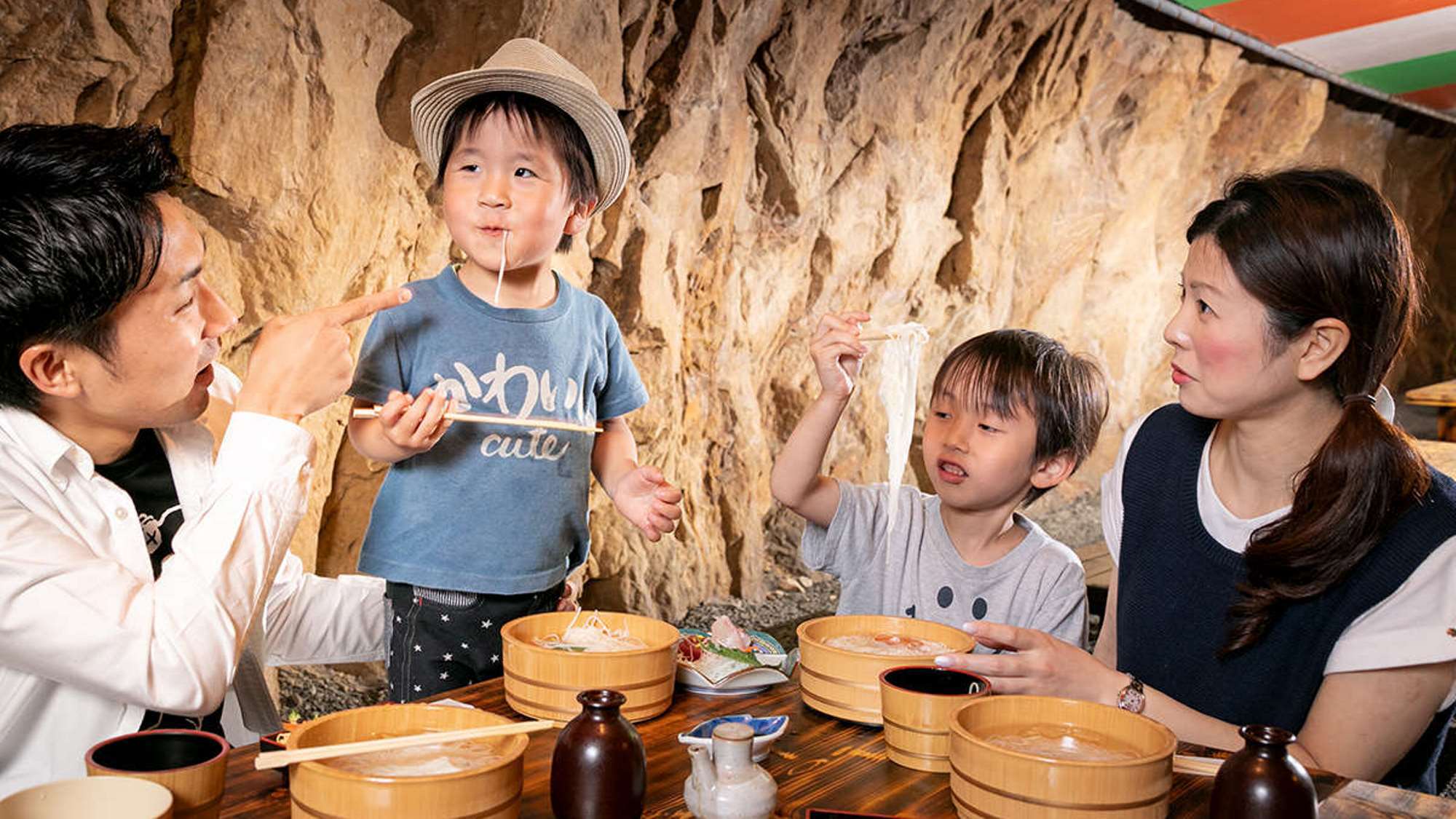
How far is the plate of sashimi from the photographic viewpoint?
1926 millimetres

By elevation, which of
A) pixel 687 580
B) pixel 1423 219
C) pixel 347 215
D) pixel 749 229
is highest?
pixel 1423 219

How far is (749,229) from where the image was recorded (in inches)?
225

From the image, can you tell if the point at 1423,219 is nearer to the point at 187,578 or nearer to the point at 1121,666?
the point at 1121,666

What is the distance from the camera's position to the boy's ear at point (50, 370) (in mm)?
1666

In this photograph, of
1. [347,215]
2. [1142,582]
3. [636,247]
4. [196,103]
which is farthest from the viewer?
[636,247]

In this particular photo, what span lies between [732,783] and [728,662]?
621mm

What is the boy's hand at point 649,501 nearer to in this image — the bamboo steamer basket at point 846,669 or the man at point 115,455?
the bamboo steamer basket at point 846,669

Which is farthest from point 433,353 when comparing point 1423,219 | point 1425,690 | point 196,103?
point 1423,219

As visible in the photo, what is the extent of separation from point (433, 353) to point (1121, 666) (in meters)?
1.61

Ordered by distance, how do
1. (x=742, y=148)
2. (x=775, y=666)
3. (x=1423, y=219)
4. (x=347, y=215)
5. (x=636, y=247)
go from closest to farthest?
(x=775, y=666), (x=347, y=215), (x=636, y=247), (x=742, y=148), (x=1423, y=219)

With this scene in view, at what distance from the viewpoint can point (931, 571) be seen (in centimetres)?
259

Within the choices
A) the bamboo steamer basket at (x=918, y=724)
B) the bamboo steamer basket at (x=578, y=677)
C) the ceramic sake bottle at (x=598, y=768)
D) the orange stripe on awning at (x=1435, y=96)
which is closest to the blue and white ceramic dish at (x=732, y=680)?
the bamboo steamer basket at (x=578, y=677)

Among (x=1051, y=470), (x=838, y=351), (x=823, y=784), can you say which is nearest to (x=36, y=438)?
(x=823, y=784)

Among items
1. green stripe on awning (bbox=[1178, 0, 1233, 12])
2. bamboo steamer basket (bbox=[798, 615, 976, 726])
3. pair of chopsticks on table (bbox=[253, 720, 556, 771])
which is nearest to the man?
pair of chopsticks on table (bbox=[253, 720, 556, 771])
